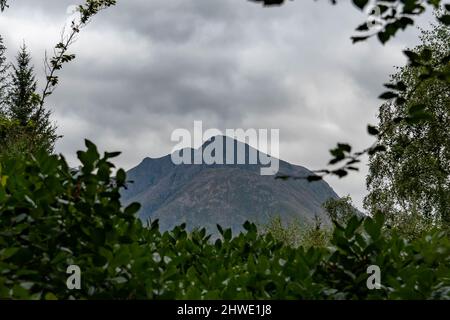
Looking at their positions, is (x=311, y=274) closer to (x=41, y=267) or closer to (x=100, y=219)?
(x=100, y=219)

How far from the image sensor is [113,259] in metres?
2.47

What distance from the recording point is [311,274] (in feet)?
9.26

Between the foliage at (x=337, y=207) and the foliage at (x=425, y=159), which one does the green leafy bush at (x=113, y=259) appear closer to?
the foliage at (x=425, y=159)

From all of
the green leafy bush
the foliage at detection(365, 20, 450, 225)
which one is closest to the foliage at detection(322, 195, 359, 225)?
the foliage at detection(365, 20, 450, 225)

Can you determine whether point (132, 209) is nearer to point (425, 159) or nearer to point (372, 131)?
point (372, 131)

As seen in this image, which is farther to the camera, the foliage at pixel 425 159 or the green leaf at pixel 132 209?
the foliage at pixel 425 159

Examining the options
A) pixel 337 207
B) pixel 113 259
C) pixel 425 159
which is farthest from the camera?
pixel 337 207

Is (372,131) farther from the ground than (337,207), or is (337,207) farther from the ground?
(337,207)

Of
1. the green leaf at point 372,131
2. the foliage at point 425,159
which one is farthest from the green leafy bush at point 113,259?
the foliage at point 425,159

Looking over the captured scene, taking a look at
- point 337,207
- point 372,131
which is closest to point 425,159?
point 337,207

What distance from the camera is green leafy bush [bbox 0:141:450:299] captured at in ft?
8.09

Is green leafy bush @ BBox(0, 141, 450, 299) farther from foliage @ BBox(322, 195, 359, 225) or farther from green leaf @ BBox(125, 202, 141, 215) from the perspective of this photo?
foliage @ BBox(322, 195, 359, 225)

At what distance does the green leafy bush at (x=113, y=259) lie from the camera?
247cm
